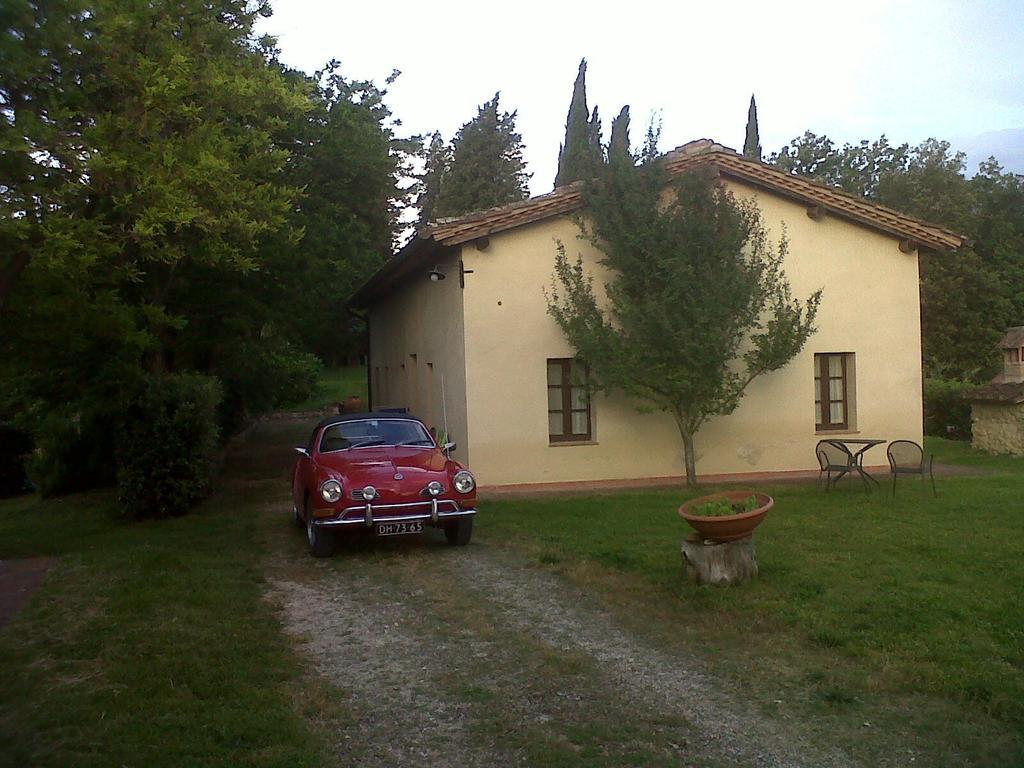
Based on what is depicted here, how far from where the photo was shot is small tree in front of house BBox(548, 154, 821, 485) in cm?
1380

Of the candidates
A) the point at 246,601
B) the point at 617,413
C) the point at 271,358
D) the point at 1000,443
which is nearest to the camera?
the point at 246,601

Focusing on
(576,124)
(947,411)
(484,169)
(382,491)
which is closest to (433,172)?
(484,169)

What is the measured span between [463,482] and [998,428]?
1236 cm

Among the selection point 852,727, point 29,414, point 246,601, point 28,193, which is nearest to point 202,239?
point 28,193

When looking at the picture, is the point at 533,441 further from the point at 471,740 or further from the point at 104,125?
the point at 471,740

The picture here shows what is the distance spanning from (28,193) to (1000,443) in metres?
16.4

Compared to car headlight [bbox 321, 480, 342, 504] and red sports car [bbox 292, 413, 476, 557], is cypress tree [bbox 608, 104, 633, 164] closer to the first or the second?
red sports car [bbox 292, 413, 476, 557]

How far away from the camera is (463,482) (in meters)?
10.2

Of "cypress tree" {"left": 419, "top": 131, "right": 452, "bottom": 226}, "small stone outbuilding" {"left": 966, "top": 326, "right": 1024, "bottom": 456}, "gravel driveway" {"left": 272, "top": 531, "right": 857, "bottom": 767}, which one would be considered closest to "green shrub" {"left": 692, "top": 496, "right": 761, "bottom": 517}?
"gravel driveway" {"left": 272, "top": 531, "right": 857, "bottom": 767}

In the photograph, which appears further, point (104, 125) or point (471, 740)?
point (104, 125)

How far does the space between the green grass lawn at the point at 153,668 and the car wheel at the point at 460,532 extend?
2.06 meters

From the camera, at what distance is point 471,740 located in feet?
16.0

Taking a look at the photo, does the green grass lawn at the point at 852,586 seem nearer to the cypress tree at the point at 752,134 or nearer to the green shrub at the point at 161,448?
the green shrub at the point at 161,448

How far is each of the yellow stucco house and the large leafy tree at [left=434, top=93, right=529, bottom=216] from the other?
31.3 m
